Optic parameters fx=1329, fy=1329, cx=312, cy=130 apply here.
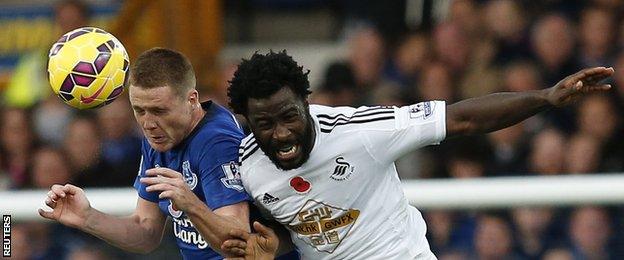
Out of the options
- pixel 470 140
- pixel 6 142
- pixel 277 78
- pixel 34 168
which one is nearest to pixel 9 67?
pixel 6 142

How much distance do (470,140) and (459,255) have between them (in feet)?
3.84

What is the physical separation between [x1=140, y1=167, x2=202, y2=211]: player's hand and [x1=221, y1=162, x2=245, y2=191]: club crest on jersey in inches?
11.5

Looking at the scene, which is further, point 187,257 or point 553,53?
point 553,53

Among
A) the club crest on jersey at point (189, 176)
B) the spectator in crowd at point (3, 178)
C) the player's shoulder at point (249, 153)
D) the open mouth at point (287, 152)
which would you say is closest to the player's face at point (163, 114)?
the club crest on jersey at point (189, 176)

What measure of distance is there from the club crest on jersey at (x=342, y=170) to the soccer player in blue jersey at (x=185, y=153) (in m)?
0.35

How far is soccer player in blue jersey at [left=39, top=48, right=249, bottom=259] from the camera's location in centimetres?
503

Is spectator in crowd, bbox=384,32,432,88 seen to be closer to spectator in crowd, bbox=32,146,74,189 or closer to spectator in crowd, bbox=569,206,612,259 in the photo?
spectator in crowd, bbox=32,146,74,189

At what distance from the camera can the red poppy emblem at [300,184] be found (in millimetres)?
5090

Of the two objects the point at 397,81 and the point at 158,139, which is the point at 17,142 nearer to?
the point at 397,81

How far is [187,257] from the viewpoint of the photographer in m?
5.41

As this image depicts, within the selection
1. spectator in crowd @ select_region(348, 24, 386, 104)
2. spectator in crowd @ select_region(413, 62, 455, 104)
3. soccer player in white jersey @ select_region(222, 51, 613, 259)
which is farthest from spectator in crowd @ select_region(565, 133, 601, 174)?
soccer player in white jersey @ select_region(222, 51, 613, 259)

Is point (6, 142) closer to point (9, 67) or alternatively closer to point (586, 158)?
point (9, 67)

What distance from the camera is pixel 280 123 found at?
4832 mm

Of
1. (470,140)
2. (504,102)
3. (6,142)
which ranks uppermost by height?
(504,102)
